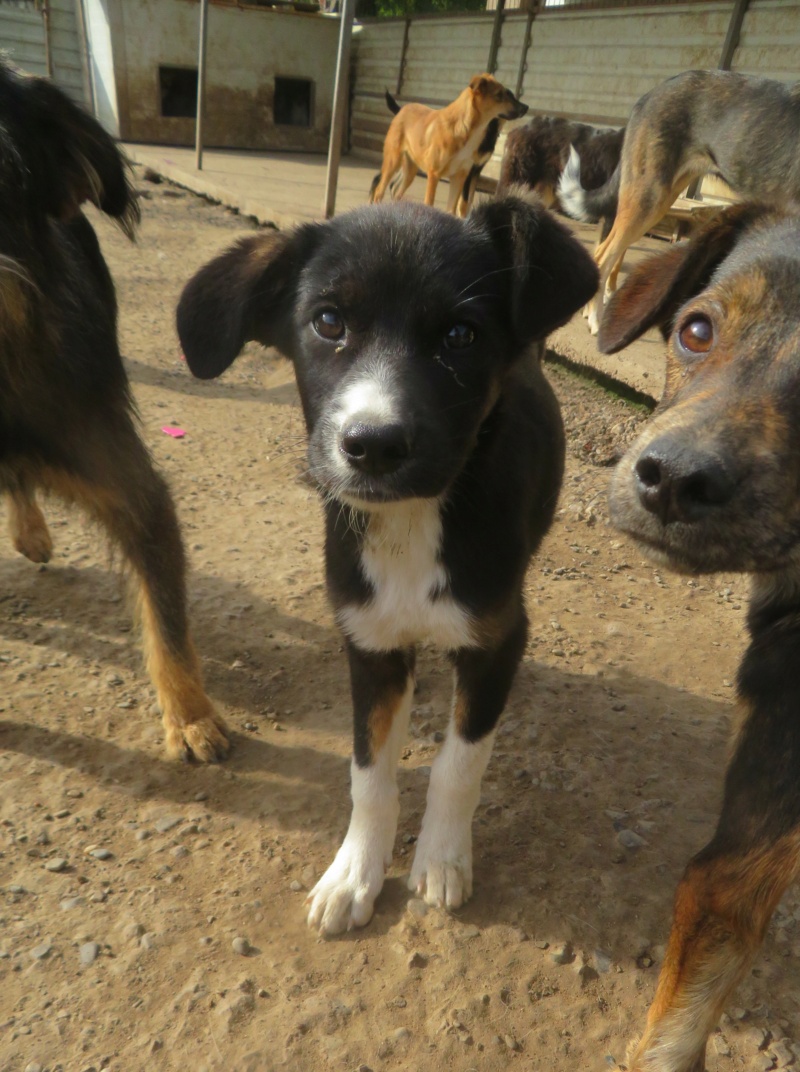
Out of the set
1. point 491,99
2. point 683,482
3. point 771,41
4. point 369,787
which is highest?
point 771,41

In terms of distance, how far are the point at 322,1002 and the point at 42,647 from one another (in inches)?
74.0

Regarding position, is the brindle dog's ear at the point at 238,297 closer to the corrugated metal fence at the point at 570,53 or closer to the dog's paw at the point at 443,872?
the dog's paw at the point at 443,872

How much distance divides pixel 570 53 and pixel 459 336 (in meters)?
10.6

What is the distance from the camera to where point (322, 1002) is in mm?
2035

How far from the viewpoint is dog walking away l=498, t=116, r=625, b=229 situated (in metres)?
6.56

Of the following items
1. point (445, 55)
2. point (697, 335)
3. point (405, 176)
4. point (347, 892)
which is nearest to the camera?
point (697, 335)

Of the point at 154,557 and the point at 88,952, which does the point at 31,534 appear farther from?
the point at 88,952

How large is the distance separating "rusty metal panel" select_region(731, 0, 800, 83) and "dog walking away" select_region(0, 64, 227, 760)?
23.7 feet

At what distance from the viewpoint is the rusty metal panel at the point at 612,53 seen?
28.3 feet

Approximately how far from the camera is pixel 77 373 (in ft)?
7.94

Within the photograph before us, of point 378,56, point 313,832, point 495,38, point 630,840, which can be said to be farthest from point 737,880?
point 378,56

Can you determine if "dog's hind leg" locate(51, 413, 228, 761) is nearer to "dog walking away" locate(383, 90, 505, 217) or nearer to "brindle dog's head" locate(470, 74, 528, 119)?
"dog walking away" locate(383, 90, 505, 217)

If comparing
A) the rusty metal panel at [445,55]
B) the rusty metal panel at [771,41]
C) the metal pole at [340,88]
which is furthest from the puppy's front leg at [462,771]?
the rusty metal panel at [445,55]

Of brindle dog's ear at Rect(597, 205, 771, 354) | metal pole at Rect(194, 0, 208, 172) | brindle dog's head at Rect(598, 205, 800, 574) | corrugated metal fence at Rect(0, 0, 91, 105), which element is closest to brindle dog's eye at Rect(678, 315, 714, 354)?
brindle dog's head at Rect(598, 205, 800, 574)
